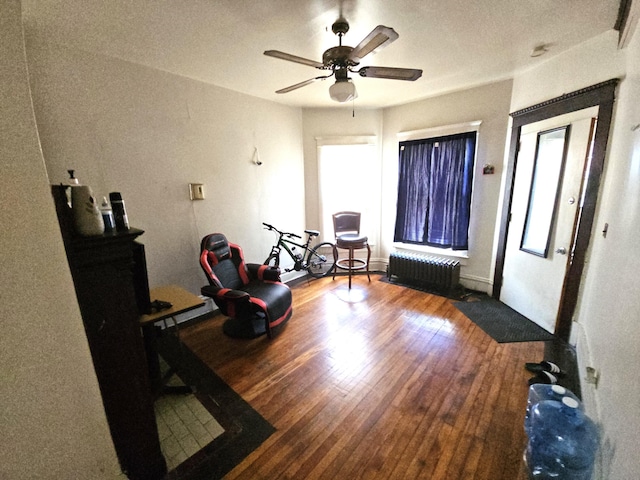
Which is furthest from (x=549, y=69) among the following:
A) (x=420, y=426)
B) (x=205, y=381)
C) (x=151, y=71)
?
(x=205, y=381)

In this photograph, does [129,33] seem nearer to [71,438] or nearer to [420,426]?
[71,438]

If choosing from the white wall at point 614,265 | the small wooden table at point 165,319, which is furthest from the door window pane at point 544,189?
the small wooden table at point 165,319

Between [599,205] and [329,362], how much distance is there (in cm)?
272

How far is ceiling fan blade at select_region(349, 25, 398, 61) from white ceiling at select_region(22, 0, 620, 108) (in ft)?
0.98

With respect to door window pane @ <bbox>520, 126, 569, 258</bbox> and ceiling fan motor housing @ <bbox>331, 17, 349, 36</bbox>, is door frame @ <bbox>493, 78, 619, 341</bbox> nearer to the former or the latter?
door window pane @ <bbox>520, 126, 569, 258</bbox>

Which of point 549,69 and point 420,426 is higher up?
point 549,69

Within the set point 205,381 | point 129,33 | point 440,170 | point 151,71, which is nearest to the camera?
point 129,33

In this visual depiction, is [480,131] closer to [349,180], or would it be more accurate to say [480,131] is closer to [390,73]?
[349,180]

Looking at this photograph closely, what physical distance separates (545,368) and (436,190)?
2495 millimetres

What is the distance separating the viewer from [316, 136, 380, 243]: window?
428 centimetres

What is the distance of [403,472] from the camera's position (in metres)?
1.44

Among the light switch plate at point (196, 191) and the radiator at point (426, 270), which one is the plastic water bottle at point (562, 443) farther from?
the light switch plate at point (196, 191)

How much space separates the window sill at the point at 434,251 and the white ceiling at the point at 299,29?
228 centimetres

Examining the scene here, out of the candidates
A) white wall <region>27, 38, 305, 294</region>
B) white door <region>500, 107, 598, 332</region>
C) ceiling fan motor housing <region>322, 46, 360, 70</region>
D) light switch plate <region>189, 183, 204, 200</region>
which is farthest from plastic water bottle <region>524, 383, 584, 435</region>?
light switch plate <region>189, 183, 204, 200</region>
